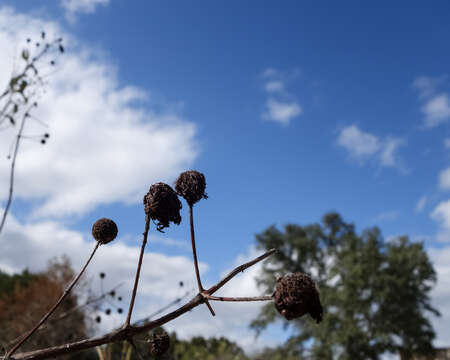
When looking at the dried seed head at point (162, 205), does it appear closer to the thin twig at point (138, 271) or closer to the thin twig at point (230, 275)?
the thin twig at point (138, 271)

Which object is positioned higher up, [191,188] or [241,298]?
[191,188]

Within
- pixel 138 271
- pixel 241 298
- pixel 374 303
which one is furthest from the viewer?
pixel 374 303

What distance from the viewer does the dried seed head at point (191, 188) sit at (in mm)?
1041

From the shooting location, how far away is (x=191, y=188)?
1044 millimetres

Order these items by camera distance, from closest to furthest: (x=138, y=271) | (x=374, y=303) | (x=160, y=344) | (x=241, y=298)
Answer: (x=241, y=298), (x=138, y=271), (x=160, y=344), (x=374, y=303)

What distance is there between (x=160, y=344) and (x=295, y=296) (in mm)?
389

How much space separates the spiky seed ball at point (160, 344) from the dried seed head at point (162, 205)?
0.23 meters

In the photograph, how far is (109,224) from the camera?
3.69 ft

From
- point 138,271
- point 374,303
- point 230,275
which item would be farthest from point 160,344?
point 374,303

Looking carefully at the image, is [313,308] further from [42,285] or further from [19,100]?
[42,285]

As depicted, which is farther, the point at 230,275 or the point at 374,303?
the point at 374,303

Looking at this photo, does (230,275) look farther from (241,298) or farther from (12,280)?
(12,280)

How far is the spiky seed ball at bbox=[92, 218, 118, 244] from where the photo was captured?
1.11 meters

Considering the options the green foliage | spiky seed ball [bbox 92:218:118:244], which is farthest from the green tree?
spiky seed ball [bbox 92:218:118:244]
